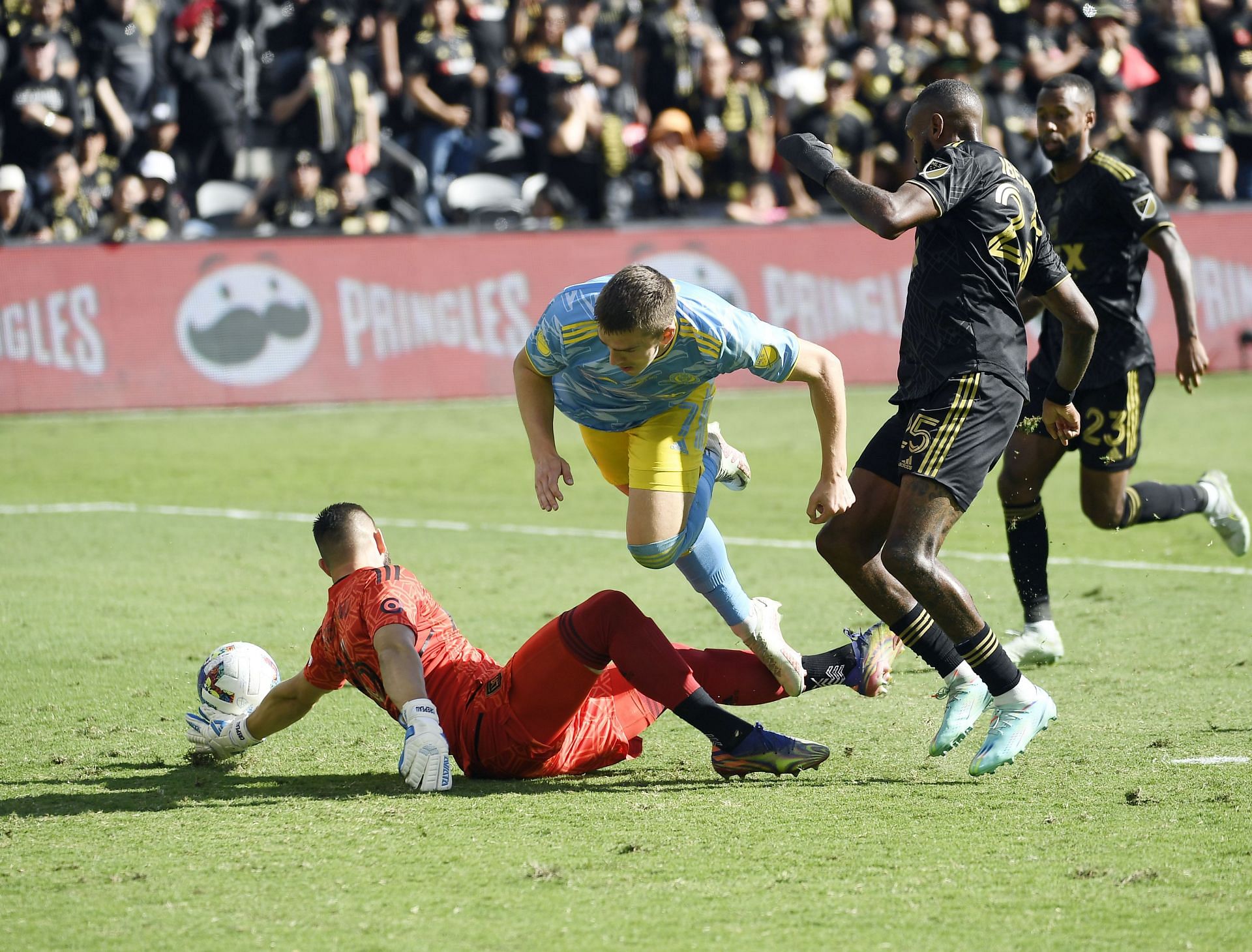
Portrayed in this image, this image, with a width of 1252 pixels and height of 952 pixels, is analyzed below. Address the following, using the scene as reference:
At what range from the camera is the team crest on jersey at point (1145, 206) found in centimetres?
693

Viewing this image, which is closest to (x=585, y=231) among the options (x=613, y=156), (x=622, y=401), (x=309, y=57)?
(x=613, y=156)

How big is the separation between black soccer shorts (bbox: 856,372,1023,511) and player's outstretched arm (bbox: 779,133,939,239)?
609mm

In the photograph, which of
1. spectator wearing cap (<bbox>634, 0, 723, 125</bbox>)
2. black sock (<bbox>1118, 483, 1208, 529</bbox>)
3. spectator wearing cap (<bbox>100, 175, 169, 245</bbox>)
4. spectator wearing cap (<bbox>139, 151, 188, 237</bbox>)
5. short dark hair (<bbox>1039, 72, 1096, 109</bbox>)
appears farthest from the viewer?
spectator wearing cap (<bbox>634, 0, 723, 125</bbox>)

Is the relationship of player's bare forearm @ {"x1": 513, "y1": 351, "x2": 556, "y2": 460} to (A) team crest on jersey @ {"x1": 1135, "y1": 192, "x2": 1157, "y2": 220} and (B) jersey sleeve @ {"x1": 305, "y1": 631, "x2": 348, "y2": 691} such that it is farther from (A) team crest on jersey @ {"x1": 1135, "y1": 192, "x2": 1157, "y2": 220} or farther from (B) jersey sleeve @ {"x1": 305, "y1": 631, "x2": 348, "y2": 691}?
(A) team crest on jersey @ {"x1": 1135, "y1": 192, "x2": 1157, "y2": 220}

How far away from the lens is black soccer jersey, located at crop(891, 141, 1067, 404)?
519 cm

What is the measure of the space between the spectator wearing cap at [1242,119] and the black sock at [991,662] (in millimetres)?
16317

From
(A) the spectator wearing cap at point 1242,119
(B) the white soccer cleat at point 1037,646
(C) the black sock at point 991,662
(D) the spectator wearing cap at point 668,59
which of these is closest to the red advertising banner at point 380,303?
(A) the spectator wearing cap at point 1242,119

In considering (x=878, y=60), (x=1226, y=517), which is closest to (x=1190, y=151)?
(x=878, y=60)

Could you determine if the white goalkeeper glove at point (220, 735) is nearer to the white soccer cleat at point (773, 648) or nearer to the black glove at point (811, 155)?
the white soccer cleat at point (773, 648)

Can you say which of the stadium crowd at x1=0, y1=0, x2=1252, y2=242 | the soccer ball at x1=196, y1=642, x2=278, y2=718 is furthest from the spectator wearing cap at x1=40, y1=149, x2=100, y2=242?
the soccer ball at x1=196, y1=642, x2=278, y2=718

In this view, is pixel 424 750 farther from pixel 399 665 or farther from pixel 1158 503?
pixel 1158 503

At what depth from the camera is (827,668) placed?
544 centimetres

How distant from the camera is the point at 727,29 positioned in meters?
20.0

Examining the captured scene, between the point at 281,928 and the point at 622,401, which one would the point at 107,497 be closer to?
the point at 622,401
